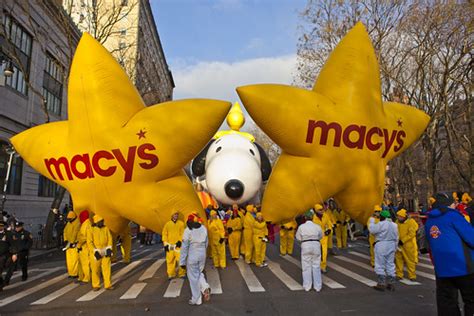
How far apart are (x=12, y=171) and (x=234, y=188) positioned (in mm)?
14811

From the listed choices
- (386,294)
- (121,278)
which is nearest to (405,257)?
(386,294)

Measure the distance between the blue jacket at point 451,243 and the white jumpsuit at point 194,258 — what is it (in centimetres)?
362

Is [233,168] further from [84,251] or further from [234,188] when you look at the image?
[84,251]

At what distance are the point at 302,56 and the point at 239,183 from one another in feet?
38.8

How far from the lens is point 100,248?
7469 millimetres

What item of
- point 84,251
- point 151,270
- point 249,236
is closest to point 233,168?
point 249,236

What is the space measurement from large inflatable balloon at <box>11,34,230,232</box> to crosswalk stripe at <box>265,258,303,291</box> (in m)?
2.40

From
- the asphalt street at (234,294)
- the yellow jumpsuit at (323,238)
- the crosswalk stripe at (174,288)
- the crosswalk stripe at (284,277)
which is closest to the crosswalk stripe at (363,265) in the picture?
the asphalt street at (234,294)

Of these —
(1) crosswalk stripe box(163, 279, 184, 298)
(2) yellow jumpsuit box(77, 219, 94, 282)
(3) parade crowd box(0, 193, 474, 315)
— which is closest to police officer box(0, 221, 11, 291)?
(3) parade crowd box(0, 193, 474, 315)

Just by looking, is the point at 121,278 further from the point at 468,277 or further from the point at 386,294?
the point at 468,277

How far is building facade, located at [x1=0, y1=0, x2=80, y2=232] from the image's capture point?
17938mm

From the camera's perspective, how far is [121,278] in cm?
866

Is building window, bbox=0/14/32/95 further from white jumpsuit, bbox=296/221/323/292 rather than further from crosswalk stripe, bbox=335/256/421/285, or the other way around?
crosswalk stripe, bbox=335/256/421/285

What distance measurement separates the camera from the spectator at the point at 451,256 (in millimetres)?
4113
